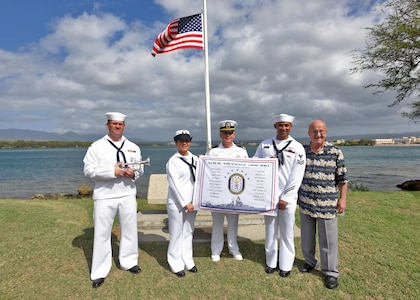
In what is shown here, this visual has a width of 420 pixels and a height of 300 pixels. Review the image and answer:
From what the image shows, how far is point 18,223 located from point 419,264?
841cm

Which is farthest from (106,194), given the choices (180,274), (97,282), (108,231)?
(180,274)

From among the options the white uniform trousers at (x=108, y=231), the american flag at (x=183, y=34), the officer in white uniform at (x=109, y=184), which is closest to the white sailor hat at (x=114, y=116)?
the officer in white uniform at (x=109, y=184)

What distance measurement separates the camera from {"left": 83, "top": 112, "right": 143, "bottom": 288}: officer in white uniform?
144 inches

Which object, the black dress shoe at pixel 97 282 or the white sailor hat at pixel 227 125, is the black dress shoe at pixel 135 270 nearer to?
the black dress shoe at pixel 97 282

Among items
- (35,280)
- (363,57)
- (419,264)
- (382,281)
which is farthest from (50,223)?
(363,57)

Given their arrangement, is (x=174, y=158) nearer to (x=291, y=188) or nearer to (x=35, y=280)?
(x=291, y=188)

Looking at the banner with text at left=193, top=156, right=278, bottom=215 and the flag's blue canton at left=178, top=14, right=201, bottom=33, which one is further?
the flag's blue canton at left=178, top=14, right=201, bottom=33

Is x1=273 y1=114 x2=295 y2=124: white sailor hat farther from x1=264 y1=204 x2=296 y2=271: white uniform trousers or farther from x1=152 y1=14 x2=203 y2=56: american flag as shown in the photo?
x1=152 y1=14 x2=203 y2=56: american flag

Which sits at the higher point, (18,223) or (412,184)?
(18,223)

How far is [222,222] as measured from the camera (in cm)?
434

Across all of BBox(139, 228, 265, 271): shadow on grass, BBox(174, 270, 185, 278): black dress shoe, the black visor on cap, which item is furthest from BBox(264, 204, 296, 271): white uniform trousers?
the black visor on cap

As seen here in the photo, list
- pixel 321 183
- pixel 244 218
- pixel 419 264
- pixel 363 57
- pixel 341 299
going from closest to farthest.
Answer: pixel 341 299 < pixel 321 183 < pixel 419 264 < pixel 244 218 < pixel 363 57

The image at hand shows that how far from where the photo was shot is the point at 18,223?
634cm

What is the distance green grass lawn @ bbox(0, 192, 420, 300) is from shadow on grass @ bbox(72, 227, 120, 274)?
20mm
